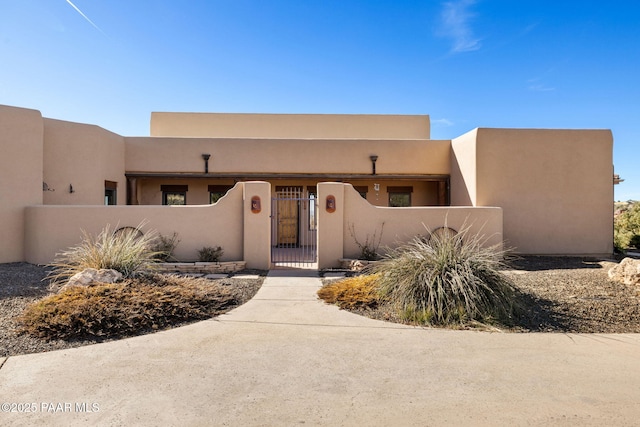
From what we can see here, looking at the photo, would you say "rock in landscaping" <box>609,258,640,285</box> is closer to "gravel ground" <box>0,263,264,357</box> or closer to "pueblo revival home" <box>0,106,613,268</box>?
"pueblo revival home" <box>0,106,613,268</box>

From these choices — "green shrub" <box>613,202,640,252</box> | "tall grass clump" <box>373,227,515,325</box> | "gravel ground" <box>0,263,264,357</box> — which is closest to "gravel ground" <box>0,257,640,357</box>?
"gravel ground" <box>0,263,264,357</box>

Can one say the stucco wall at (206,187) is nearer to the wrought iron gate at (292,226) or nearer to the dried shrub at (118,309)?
the wrought iron gate at (292,226)

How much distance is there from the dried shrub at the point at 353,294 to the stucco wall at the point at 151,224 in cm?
401

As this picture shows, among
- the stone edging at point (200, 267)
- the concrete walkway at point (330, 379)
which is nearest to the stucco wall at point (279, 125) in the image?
the stone edging at point (200, 267)

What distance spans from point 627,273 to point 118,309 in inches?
365

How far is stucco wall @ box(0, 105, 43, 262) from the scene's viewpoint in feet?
33.0

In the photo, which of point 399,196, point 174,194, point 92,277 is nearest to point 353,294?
point 92,277

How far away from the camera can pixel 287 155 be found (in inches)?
575

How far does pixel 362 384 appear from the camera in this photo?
3504mm

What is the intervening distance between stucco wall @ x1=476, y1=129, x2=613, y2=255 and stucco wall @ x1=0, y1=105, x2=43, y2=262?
13778 mm

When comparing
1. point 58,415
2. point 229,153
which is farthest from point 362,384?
point 229,153

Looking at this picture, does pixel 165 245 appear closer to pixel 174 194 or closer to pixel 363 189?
pixel 174 194

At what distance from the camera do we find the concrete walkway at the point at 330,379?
2965 millimetres

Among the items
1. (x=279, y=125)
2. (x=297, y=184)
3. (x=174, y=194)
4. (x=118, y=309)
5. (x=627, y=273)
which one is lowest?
(x=118, y=309)
